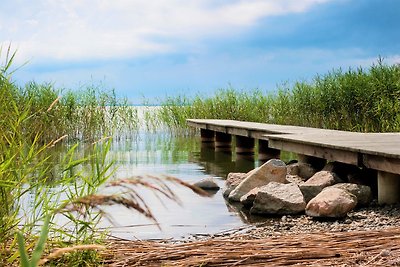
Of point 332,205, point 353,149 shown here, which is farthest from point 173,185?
point 332,205

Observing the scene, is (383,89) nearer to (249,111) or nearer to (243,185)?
(249,111)

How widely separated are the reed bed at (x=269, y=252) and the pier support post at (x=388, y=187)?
2107 millimetres

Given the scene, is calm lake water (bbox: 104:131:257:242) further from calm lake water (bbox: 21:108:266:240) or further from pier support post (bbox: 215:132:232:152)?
pier support post (bbox: 215:132:232:152)

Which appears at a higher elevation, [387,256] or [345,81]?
[345,81]

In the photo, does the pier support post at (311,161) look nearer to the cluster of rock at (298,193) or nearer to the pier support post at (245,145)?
the cluster of rock at (298,193)

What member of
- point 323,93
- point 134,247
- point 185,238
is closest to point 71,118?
point 323,93

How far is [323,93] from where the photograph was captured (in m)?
12.3

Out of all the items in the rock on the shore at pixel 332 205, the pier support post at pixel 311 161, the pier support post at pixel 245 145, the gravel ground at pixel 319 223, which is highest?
the pier support post at pixel 245 145

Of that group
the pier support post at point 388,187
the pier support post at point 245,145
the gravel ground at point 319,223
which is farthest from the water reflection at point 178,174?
the pier support post at point 388,187

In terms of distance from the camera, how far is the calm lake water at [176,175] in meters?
4.79

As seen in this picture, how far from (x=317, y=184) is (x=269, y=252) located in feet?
9.42

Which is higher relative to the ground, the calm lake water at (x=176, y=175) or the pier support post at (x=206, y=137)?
the pier support post at (x=206, y=137)

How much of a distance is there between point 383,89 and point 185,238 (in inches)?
318

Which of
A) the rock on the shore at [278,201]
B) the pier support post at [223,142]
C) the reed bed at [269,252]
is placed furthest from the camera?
the pier support post at [223,142]
